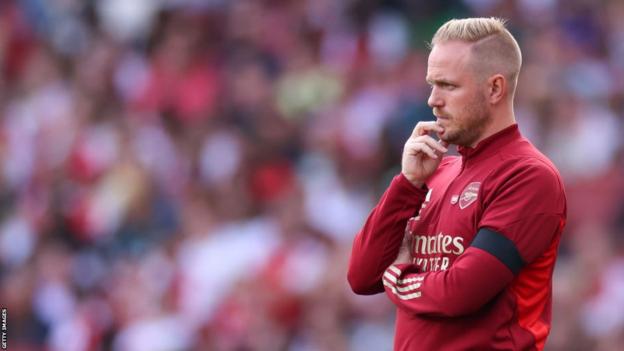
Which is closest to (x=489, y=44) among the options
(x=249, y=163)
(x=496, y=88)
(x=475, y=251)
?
(x=496, y=88)

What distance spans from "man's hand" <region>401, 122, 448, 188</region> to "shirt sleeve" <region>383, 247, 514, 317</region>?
0.28 meters

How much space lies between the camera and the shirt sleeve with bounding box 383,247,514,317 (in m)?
3.47

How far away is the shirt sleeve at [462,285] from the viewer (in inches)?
137

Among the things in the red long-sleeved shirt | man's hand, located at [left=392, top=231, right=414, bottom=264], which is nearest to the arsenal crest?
the red long-sleeved shirt

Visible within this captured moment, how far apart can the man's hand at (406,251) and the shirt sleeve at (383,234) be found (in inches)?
0.8

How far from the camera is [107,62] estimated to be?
1140 cm

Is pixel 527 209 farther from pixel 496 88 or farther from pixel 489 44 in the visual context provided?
pixel 489 44

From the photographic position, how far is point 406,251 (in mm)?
3803

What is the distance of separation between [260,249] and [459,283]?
5003 millimetres

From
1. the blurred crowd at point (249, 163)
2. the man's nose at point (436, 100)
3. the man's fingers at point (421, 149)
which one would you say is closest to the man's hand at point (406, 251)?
the man's fingers at point (421, 149)

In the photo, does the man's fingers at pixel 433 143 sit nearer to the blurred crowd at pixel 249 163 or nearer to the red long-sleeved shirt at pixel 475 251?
the red long-sleeved shirt at pixel 475 251

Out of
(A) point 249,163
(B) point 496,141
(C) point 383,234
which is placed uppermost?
(A) point 249,163

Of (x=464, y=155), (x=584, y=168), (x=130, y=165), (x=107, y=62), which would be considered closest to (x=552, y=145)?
(x=584, y=168)

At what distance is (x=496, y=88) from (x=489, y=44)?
0.42 ft
